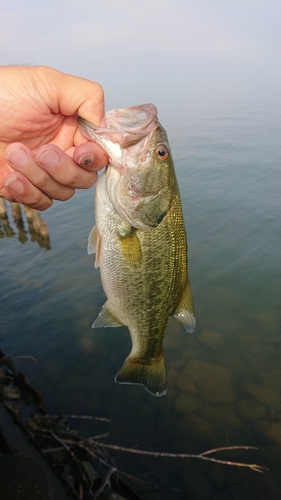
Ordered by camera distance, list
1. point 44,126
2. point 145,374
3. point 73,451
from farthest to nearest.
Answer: point 73,451
point 145,374
point 44,126

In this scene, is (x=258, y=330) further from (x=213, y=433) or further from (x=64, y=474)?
(x=64, y=474)

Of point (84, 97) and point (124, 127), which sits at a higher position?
point (84, 97)

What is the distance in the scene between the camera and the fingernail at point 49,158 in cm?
278

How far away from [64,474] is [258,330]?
19.8ft

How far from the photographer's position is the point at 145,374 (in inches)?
135

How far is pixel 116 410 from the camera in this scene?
7.23 meters

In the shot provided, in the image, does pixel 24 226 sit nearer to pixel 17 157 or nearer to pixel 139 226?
pixel 17 157

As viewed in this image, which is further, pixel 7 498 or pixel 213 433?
pixel 213 433

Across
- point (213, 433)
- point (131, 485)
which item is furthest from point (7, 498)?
point (213, 433)

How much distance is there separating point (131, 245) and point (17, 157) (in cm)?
110

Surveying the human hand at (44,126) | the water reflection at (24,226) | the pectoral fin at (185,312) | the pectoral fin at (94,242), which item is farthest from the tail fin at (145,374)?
the water reflection at (24,226)

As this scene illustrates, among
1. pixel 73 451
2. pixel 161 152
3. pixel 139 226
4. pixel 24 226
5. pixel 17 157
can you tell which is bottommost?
pixel 24 226

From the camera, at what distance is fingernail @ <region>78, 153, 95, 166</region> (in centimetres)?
271

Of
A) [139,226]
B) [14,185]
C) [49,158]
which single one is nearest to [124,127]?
[49,158]
